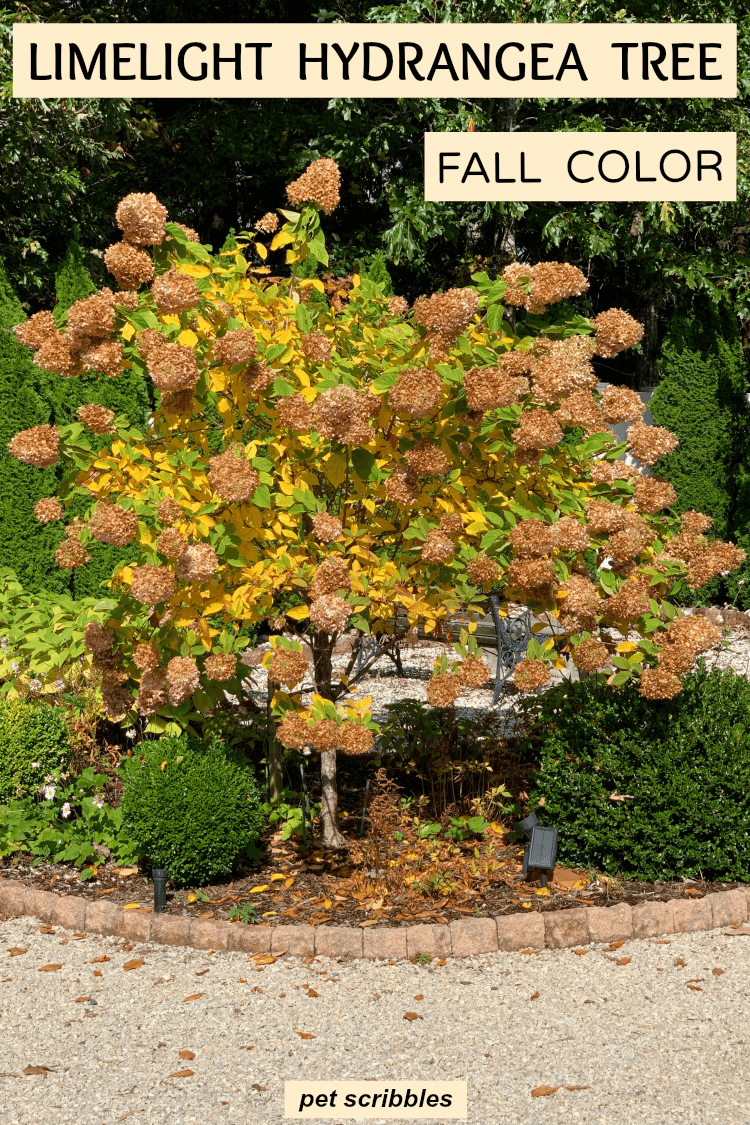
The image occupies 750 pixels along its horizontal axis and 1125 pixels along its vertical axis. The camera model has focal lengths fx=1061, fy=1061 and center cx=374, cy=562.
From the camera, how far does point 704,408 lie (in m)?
10.9

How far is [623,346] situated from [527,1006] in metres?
2.24

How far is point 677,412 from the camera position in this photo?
35.6ft

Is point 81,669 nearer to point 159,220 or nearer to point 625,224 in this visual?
point 159,220

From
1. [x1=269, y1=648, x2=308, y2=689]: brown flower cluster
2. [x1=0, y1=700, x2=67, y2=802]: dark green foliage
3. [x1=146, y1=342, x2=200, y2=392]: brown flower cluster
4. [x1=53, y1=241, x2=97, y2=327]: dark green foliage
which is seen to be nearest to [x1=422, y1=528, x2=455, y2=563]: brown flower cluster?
[x1=269, y1=648, x2=308, y2=689]: brown flower cluster

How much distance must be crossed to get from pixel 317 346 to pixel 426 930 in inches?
83.9

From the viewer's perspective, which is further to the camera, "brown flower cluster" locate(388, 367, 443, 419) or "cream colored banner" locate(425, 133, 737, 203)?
"cream colored banner" locate(425, 133, 737, 203)

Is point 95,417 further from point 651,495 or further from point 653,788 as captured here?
point 653,788

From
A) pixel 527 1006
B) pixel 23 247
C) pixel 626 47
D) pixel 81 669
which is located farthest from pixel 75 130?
pixel 527 1006

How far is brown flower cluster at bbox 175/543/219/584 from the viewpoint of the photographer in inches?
137

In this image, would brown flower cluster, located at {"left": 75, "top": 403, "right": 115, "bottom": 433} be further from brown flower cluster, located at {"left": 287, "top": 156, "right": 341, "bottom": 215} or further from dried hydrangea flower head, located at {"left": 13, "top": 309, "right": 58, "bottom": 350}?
brown flower cluster, located at {"left": 287, "top": 156, "right": 341, "bottom": 215}

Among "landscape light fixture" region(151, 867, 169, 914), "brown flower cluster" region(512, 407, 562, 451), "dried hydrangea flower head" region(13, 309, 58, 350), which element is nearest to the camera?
"brown flower cluster" region(512, 407, 562, 451)

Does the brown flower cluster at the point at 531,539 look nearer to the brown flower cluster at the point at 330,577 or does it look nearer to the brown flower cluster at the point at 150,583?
the brown flower cluster at the point at 330,577

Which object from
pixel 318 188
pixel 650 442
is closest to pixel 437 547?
pixel 650 442

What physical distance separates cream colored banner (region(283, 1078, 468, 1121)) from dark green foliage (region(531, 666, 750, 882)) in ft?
5.05
